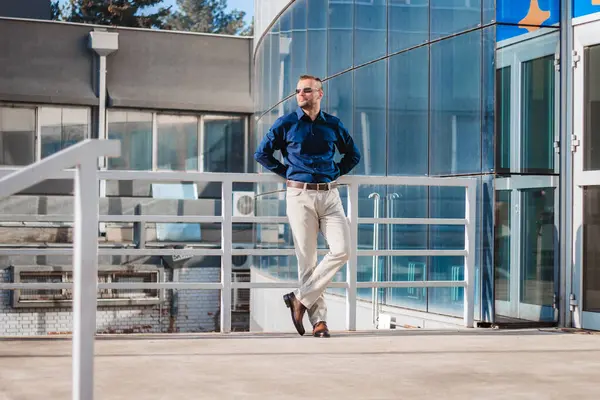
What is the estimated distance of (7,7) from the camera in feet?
107

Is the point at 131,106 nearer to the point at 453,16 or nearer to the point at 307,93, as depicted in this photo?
the point at 453,16

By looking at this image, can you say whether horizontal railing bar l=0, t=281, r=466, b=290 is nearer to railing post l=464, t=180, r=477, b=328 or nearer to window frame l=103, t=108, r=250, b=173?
railing post l=464, t=180, r=477, b=328

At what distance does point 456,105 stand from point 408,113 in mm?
1654

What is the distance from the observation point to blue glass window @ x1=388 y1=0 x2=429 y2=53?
40.3 feet

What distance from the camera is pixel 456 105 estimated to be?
440 inches

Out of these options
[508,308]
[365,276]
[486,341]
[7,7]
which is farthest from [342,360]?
[7,7]

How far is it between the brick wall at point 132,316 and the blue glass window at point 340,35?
422 inches

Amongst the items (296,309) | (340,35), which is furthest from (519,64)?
(340,35)

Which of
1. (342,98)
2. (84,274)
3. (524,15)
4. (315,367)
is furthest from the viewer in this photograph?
(342,98)

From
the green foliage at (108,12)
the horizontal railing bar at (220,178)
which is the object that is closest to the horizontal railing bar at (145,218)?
the horizontal railing bar at (220,178)

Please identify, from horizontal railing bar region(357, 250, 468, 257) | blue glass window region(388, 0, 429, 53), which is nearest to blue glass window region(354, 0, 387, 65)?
blue glass window region(388, 0, 429, 53)

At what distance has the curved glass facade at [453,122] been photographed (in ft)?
31.2

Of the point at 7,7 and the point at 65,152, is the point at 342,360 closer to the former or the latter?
the point at 65,152

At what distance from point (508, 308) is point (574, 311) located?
797 mm
